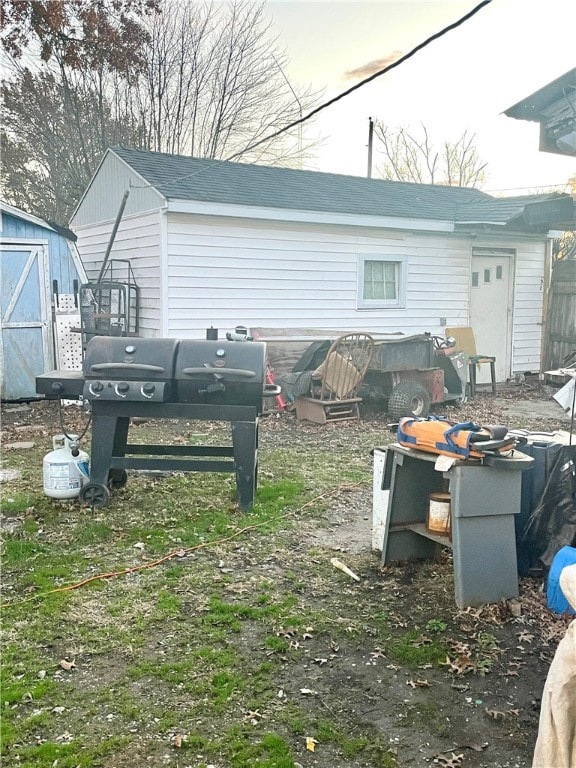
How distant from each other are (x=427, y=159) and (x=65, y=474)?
23.9 m

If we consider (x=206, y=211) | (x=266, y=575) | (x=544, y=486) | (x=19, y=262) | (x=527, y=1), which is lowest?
(x=266, y=575)

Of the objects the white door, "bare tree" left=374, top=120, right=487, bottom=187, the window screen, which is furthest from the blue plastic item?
"bare tree" left=374, top=120, right=487, bottom=187

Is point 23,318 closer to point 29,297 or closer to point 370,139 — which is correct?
point 29,297

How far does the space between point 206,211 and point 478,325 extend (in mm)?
5539

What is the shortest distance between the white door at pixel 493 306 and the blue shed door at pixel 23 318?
713 centimetres

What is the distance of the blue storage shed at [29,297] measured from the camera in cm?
905

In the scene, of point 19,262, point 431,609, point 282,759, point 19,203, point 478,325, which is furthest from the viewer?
point 19,203

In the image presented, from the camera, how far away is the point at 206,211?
30.5 ft

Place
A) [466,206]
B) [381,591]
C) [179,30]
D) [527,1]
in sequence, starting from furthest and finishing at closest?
[179,30]
[466,206]
[527,1]
[381,591]

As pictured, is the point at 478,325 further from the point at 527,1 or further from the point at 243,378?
the point at 243,378

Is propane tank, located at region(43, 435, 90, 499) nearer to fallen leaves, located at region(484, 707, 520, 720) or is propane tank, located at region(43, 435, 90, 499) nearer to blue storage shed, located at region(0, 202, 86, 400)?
fallen leaves, located at region(484, 707, 520, 720)

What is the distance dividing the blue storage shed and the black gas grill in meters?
4.42

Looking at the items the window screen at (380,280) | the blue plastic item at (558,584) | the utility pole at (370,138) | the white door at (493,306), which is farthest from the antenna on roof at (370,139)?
the blue plastic item at (558,584)

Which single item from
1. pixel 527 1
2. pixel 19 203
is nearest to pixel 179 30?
pixel 19 203
